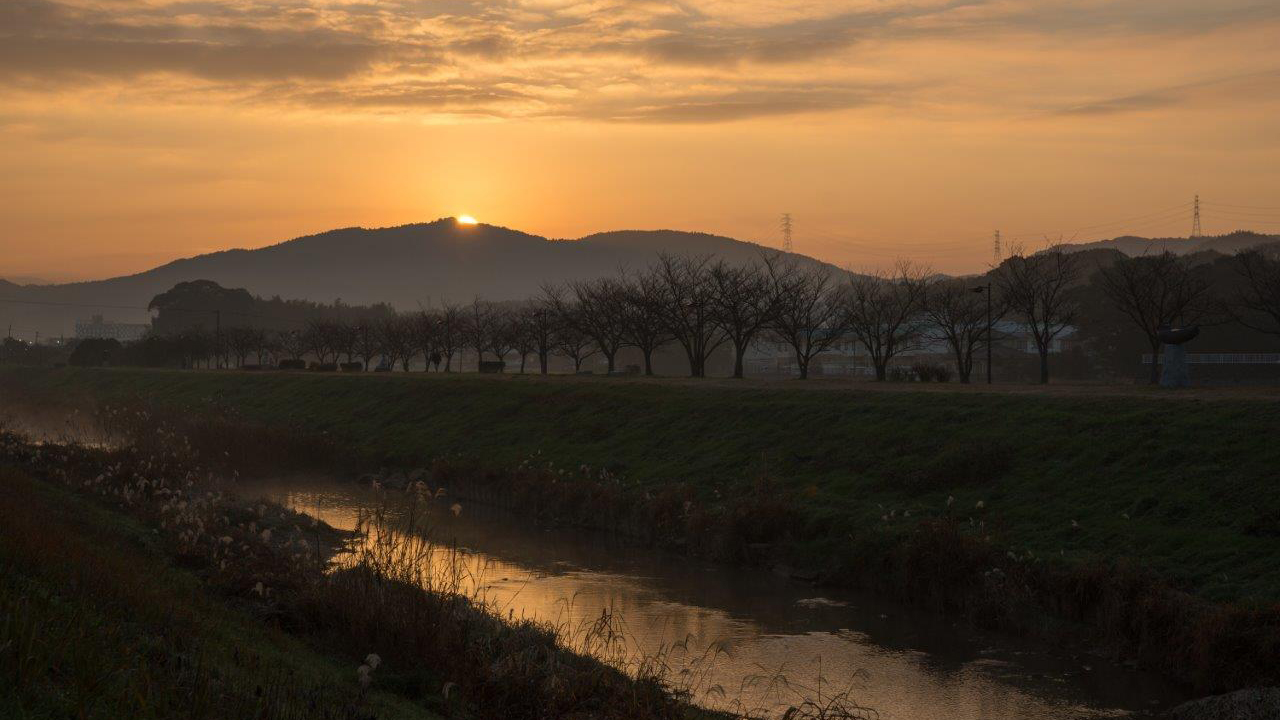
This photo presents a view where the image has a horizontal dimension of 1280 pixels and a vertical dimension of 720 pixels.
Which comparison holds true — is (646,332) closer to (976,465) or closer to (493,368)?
→ (493,368)

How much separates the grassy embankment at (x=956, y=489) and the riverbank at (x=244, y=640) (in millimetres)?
12173

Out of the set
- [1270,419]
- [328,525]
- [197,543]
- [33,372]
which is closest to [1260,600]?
[1270,419]

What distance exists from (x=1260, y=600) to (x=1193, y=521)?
588 cm

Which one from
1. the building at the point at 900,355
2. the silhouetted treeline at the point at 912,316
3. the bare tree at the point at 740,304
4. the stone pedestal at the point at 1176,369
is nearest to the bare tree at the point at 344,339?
the silhouetted treeline at the point at 912,316

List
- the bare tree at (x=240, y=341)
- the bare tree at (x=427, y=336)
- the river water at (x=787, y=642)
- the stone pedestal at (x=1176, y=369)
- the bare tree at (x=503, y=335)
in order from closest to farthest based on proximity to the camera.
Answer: the river water at (x=787, y=642) < the stone pedestal at (x=1176, y=369) < the bare tree at (x=503, y=335) < the bare tree at (x=427, y=336) < the bare tree at (x=240, y=341)

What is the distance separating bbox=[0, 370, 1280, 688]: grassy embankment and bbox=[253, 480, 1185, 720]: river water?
4.57 ft

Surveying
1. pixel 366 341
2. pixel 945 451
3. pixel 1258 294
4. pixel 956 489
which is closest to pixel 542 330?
A: pixel 366 341

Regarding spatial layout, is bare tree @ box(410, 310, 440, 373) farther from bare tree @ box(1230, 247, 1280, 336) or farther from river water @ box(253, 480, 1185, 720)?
river water @ box(253, 480, 1185, 720)

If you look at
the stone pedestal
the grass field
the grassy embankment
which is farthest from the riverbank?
the stone pedestal

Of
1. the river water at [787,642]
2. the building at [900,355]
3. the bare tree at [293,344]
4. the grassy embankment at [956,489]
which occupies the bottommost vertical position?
the river water at [787,642]

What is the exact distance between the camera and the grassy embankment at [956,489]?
2505 centimetres

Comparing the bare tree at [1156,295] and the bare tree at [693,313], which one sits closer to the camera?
the bare tree at [1156,295]

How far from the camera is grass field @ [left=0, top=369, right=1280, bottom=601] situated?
28.3m

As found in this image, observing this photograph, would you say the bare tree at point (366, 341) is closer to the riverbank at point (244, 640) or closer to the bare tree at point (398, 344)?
the bare tree at point (398, 344)
